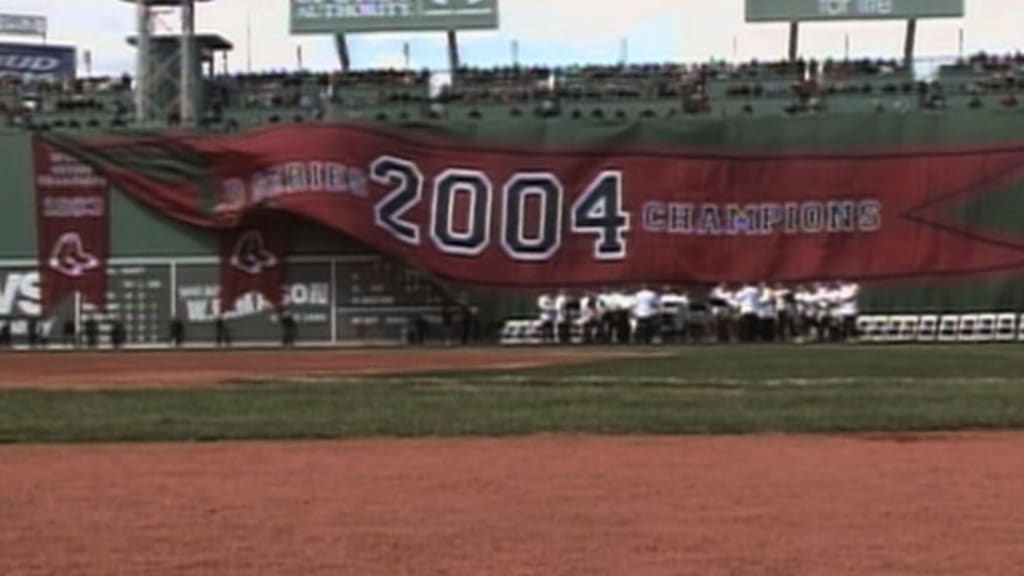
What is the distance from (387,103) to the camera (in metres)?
50.9

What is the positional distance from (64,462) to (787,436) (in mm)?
6295

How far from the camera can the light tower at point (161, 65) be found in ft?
156

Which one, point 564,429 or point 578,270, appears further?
point 578,270

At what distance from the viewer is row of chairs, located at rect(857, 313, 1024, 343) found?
138 ft

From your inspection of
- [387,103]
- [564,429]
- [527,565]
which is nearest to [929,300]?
[387,103]

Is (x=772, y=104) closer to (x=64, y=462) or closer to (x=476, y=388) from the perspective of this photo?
(x=476, y=388)

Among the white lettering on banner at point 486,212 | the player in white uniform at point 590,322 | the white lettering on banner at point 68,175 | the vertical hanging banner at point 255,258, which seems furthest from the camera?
the white lettering on banner at point 68,175

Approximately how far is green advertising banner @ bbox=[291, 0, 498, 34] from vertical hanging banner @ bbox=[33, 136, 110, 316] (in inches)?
514

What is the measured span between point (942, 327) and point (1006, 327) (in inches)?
58.9

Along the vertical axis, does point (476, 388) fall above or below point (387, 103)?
below

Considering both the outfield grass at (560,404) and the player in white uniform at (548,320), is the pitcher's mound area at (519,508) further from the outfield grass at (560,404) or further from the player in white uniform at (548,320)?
the player in white uniform at (548,320)

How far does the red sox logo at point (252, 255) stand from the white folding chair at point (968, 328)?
671 inches

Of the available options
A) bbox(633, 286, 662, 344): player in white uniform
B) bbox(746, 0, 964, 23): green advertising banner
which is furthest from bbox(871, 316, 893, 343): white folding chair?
bbox(746, 0, 964, 23): green advertising banner

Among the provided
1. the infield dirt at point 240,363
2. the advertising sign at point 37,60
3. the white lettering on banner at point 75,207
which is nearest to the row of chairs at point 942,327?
the infield dirt at point 240,363
